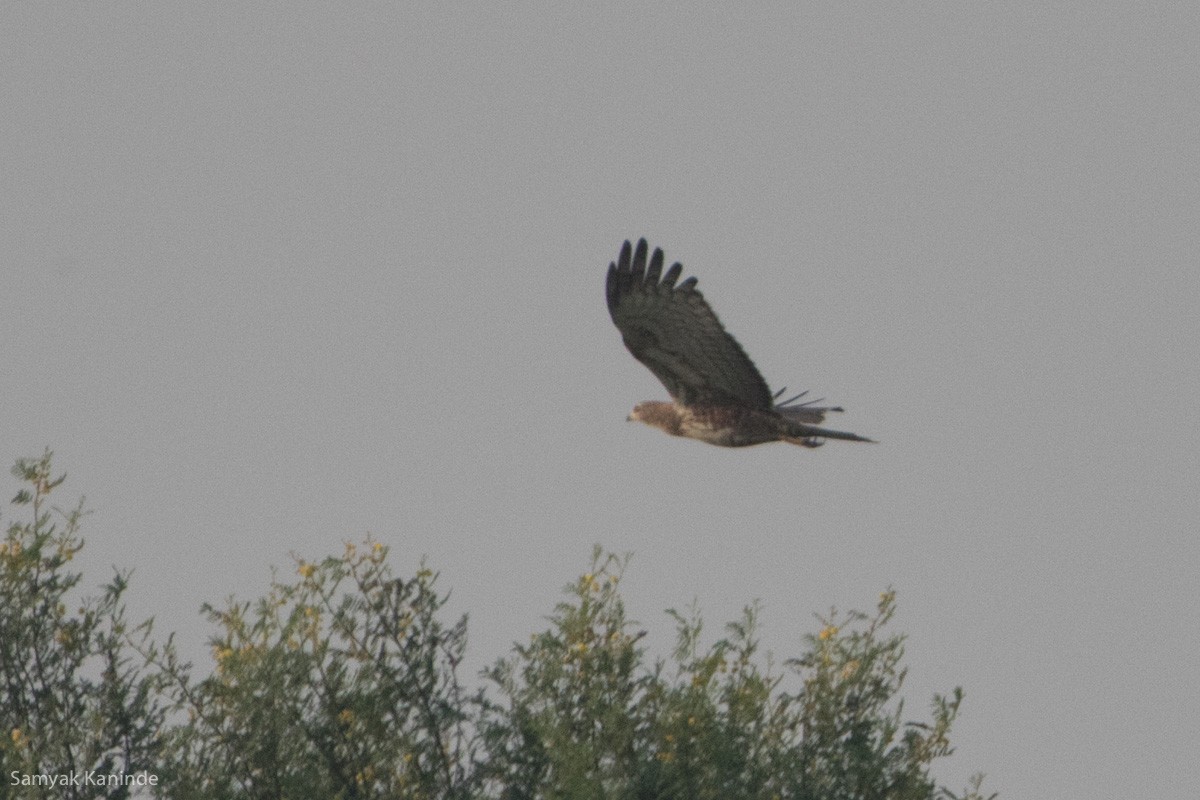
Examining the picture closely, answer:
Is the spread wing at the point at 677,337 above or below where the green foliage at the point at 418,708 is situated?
above

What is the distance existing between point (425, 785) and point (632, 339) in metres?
3.45

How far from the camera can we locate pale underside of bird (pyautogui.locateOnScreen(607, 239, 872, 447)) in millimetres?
12836

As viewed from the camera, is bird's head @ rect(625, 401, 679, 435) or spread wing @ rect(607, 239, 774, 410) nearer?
spread wing @ rect(607, 239, 774, 410)

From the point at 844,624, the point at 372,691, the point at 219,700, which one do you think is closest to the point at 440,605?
the point at 372,691

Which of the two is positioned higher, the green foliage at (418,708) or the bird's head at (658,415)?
the bird's head at (658,415)

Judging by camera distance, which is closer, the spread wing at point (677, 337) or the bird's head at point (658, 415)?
the spread wing at point (677, 337)

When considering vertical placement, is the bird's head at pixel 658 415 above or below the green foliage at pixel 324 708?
above

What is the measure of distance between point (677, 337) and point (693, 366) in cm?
32

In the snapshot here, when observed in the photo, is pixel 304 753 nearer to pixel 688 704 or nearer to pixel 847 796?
pixel 688 704

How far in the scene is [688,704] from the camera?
418 inches

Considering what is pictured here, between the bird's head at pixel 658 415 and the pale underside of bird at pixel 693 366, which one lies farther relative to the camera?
the bird's head at pixel 658 415

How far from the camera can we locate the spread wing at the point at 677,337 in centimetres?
1282

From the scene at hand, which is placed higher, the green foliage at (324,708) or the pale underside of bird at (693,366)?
the pale underside of bird at (693,366)

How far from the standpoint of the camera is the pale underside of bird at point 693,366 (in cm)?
1284
